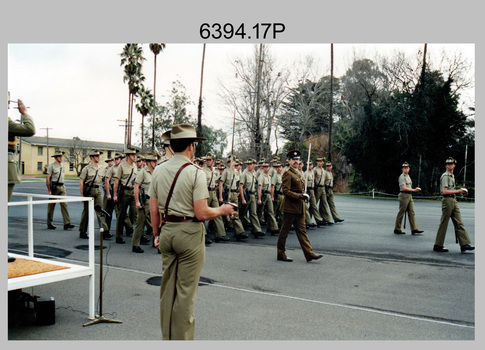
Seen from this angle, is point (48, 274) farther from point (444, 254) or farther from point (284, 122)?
point (284, 122)

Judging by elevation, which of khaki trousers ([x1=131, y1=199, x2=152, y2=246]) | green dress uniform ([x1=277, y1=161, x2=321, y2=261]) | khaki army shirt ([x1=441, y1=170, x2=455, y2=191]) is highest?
khaki army shirt ([x1=441, y1=170, x2=455, y2=191])

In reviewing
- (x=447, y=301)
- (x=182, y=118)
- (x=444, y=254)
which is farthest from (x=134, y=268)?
(x=182, y=118)

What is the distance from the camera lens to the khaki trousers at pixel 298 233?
8.92m

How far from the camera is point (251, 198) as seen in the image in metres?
12.9

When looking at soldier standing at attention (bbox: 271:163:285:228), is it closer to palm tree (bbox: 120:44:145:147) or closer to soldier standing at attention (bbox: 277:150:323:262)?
soldier standing at attention (bbox: 277:150:323:262)

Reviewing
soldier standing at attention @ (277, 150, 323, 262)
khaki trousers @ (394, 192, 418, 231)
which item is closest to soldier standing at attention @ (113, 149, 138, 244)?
soldier standing at attention @ (277, 150, 323, 262)

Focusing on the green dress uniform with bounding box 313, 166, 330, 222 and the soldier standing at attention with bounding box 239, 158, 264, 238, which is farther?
the green dress uniform with bounding box 313, 166, 330, 222

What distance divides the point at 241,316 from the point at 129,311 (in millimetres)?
1387

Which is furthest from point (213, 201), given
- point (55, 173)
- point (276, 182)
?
point (55, 173)

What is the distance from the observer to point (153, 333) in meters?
4.95

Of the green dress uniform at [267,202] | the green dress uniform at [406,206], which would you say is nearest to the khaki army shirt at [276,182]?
the green dress uniform at [267,202]

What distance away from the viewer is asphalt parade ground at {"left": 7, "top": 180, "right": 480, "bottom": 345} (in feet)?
16.6

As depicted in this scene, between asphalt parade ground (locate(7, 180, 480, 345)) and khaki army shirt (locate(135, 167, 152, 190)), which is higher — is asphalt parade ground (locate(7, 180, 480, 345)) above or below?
below

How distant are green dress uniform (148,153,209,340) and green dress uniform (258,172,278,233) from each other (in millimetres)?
8733
